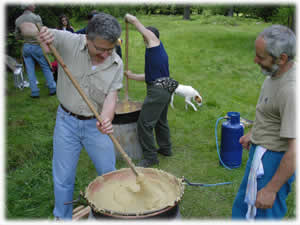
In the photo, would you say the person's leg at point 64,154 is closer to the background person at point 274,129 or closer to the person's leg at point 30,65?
the background person at point 274,129

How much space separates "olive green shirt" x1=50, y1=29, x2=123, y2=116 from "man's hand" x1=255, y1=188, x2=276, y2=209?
1.32 metres

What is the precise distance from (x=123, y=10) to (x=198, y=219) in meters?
7.43

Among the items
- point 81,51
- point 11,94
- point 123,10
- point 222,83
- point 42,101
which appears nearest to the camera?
point 81,51

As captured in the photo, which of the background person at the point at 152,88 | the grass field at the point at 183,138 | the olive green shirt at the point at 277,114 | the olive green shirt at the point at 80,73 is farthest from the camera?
the background person at the point at 152,88

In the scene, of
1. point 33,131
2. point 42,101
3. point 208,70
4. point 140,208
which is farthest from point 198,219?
point 208,70

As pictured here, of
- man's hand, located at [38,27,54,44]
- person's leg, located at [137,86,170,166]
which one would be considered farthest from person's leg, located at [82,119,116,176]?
person's leg, located at [137,86,170,166]

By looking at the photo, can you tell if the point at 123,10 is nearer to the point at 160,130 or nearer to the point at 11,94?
the point at 11,94

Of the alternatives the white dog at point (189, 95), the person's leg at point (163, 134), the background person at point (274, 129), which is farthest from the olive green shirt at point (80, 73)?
the white dog at point (189, 95)

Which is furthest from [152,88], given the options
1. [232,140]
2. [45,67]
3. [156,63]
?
[45,67]

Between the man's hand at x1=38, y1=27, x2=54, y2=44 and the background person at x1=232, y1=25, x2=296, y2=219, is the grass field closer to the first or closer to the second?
the background person at x1=232, y1=25, x2=296, y2=219

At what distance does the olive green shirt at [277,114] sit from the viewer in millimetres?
1717

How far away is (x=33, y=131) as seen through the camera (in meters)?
4.91

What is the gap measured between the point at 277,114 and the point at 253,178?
0.46 metres

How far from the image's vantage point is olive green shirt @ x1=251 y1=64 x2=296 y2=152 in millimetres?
1717
